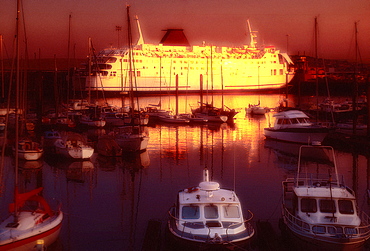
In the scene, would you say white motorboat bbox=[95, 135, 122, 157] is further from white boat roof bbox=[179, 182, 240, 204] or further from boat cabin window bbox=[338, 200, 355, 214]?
boat cabin window bbox=[338, 200, 355, 214]

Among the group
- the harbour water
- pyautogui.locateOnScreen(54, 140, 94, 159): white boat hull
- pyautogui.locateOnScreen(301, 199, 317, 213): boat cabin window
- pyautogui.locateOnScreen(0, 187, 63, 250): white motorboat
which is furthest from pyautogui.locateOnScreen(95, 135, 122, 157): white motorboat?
pyautogui.locateOnScreen(301, 199, 317, 213): boat cabin window

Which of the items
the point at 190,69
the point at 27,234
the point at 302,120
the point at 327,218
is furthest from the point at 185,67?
the point at 27,234

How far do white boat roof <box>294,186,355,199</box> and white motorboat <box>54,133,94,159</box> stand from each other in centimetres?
1345

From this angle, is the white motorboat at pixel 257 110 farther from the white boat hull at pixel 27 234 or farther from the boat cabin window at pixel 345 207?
the white boat hull at pixel 27 234

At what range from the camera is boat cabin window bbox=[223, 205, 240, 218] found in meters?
10.8

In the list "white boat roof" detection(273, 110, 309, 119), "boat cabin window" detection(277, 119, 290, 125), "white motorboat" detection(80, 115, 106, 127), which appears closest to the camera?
"white boat roof" detection(273, 110, 309, 119)

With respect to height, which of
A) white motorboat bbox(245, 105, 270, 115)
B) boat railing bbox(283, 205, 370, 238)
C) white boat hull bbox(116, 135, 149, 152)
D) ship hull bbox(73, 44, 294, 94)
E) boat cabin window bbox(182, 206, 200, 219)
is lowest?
boat railing bbox(283, 205, 370, 238)

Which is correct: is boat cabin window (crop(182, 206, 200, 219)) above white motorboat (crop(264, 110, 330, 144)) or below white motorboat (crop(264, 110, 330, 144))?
below

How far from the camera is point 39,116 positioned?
1380 inches

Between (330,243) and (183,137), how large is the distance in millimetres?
22863

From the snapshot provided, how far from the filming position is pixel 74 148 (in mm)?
22891

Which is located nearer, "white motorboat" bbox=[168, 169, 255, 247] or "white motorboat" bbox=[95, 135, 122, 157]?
"white motorboat" bbox=[168, 169, 255, 247]

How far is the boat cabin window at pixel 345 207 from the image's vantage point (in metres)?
11.1

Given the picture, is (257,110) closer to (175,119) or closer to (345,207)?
(175,119)
